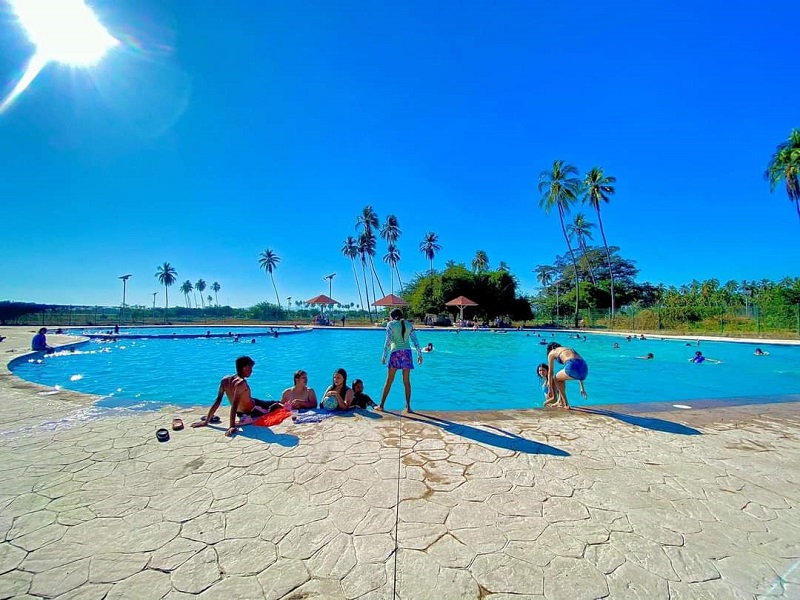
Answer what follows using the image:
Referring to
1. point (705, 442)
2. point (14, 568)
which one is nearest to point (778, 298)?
point (705, 442)

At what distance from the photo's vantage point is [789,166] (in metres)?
23.9

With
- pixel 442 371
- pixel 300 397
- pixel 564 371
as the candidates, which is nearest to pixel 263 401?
pixel 300 397

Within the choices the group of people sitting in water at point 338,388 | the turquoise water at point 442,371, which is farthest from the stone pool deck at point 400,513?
the turquoise water at point 442,371

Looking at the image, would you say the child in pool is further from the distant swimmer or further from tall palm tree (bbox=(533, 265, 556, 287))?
tall palm tree (bbox=(533, 265, 556, 287))

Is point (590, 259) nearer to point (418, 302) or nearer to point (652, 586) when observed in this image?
point (418, 302)

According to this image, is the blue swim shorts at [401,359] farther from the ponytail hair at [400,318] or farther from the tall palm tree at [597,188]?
the tall palm tree at [597,188]

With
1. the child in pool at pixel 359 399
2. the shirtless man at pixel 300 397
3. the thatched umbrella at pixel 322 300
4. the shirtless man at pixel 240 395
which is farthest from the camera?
the thatched umbrella at pixel 322 300

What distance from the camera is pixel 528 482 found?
2893 millimetres

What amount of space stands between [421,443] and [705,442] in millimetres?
3037

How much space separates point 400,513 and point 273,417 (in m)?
2.64

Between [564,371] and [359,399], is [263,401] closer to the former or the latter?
[359,399]

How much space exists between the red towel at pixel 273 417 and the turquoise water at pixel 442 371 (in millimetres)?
2433

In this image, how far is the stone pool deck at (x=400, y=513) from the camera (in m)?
1.85

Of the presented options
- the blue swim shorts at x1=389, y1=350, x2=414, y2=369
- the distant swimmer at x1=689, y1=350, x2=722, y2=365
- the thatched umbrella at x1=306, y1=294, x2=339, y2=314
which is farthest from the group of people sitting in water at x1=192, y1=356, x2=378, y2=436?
the thatched umbrella at x1=306, y1=294, x2=339, y2=314
